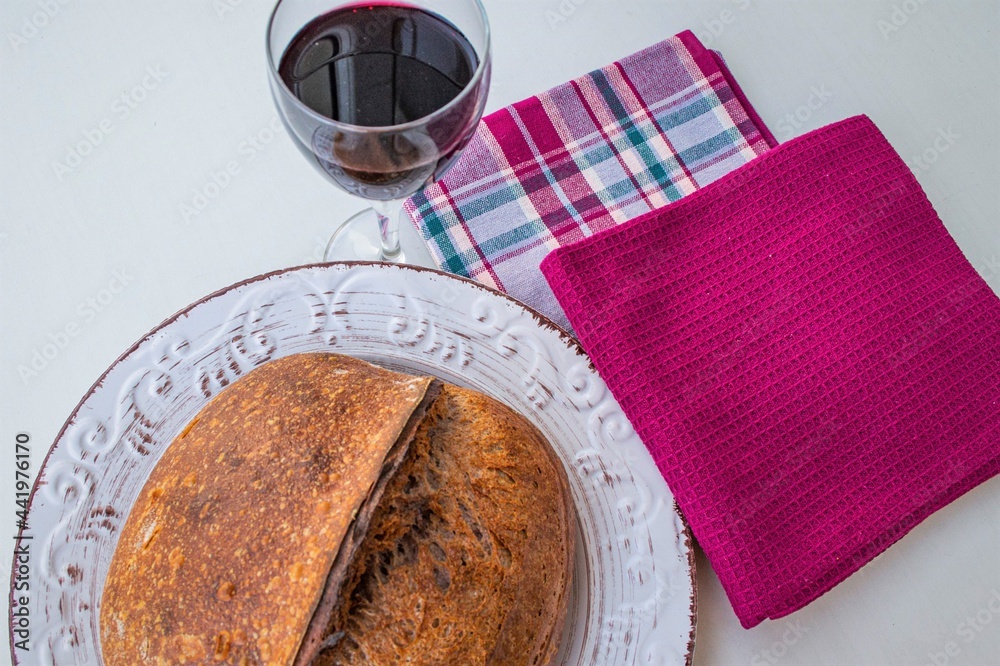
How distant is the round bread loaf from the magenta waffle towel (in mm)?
259

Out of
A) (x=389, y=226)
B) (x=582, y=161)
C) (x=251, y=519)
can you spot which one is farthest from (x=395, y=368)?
(x=582, y=161)

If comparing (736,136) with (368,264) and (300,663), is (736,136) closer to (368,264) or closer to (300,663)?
(368,264)

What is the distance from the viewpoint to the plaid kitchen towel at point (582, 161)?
1.36 meters

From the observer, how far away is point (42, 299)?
1.39 metres

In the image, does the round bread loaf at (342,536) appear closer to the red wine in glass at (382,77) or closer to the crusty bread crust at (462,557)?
the crusty bread crust at (462,557)

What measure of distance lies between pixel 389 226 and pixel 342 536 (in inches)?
23.0

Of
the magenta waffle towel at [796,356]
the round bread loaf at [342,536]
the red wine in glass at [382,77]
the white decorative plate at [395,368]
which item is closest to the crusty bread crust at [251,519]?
the round bread loaf at [342,536]

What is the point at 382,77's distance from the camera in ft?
3.37

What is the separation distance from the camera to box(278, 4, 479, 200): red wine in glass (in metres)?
0.99

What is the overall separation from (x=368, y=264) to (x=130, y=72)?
2.40ft

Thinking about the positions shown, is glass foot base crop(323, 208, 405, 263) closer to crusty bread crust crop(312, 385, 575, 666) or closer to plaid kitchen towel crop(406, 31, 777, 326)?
plaid kitchen towel crop(406, 31, 777, 326)

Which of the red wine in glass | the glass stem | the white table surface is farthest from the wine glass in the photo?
the white table surface

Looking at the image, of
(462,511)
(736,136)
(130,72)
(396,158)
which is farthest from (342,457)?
(130,72)

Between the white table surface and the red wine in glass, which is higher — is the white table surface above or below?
below
